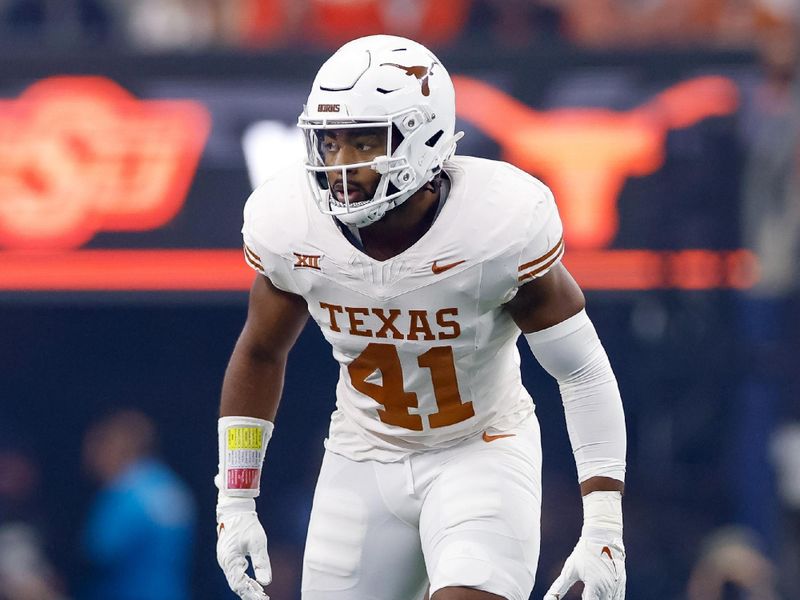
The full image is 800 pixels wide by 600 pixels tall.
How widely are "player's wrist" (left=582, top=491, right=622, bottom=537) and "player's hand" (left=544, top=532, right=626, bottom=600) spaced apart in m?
0.01

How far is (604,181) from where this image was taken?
7.27 m

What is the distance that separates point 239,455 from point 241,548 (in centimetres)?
22

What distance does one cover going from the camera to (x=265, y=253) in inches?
148

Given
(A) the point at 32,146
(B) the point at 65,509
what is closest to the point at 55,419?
(B) the point at 65,509

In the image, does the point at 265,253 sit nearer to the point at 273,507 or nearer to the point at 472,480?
the point at 472,480

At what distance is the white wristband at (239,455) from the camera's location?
3.96 meters

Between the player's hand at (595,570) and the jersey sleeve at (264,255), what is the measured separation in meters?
0.86

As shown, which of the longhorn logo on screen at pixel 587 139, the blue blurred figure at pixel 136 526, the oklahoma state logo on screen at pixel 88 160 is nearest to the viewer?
the blue blurred figure at pixel 136 526

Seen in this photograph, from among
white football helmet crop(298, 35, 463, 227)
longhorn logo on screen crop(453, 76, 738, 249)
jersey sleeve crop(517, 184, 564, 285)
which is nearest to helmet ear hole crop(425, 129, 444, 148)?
white football helmet crop(298, 35, 463, 227)

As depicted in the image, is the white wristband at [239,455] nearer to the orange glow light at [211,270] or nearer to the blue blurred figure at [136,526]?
the blue blurred figure at [136,526]

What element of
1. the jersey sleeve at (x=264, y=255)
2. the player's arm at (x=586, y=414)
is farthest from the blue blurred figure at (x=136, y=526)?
the player's arm at (x=586, y=414)

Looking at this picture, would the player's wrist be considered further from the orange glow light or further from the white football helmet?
the orange glow light

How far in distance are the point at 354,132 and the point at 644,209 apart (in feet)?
12.7

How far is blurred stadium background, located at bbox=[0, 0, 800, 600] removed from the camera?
7.29m
